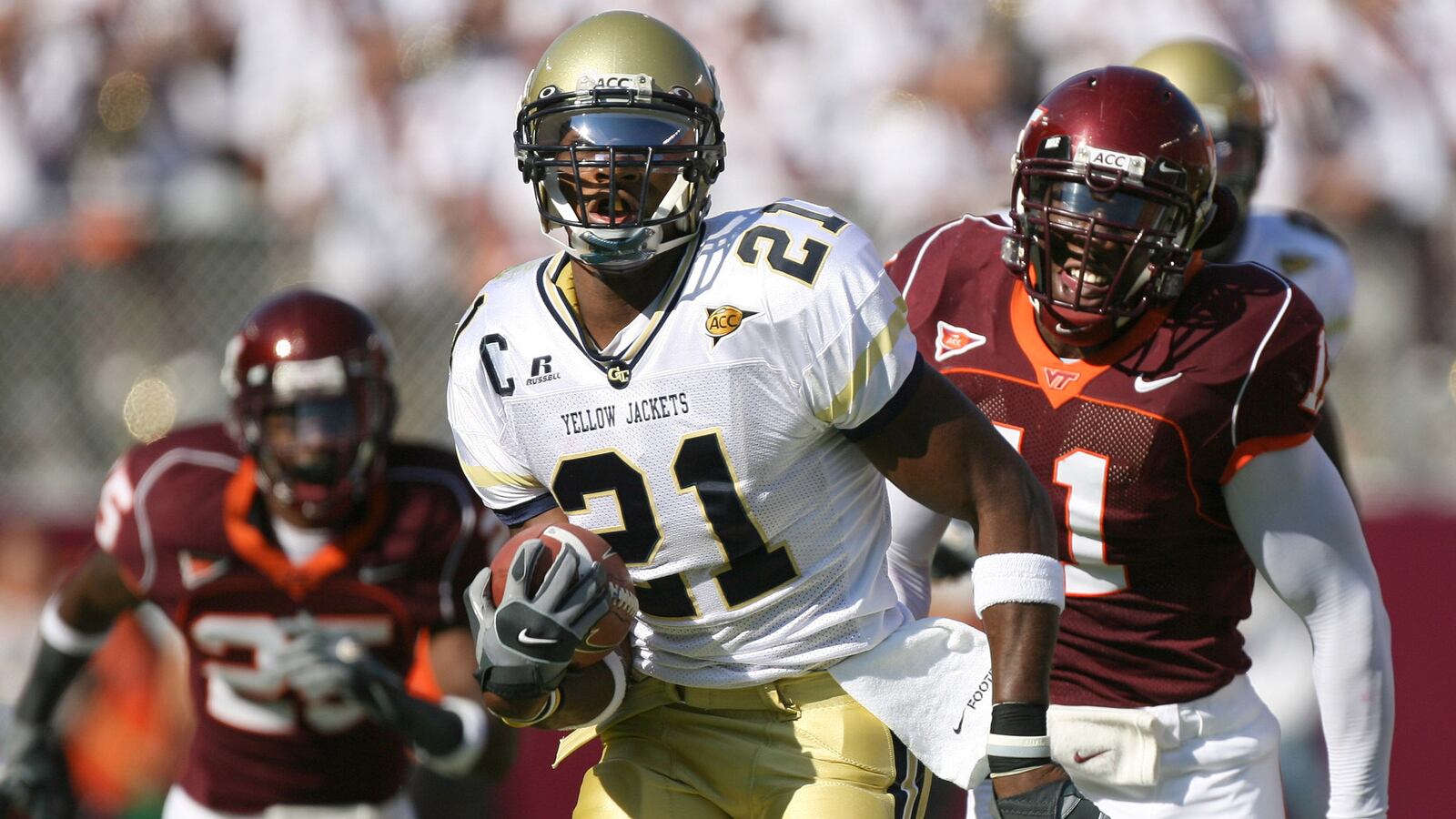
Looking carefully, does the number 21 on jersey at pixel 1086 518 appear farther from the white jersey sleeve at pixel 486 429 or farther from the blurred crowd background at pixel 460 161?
the blurred crowd background at pixel 460 161

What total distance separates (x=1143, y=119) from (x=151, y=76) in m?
5.20

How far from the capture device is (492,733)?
387cm

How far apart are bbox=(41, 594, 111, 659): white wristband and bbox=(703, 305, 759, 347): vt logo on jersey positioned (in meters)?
2.33

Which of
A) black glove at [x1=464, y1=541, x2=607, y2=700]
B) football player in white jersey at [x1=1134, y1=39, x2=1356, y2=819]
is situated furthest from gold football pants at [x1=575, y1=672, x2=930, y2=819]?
football player in white jersey at [x1=1134, y1=39, x2=1356, y2=819]

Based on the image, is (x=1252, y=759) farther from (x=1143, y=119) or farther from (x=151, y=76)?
(x=151, y=76)

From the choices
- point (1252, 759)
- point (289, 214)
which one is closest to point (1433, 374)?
point (1252, 759)

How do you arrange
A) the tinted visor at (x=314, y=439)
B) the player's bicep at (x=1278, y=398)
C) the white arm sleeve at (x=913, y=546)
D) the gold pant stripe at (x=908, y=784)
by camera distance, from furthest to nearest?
the tinted visor at (x=314, y=439) < the white arm sleeve at (x=913, y=546) < the player's bicep at (x=1278, y=398) < the gold pant stripe at (x=908, y=784)

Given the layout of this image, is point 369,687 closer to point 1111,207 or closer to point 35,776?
point 35,776

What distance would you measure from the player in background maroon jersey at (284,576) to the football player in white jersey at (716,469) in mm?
1378

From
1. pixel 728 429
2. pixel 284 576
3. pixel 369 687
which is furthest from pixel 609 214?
pixel 284 576

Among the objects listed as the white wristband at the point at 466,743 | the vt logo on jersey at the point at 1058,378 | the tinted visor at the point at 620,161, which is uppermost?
the tinted visor at the point at 620,161

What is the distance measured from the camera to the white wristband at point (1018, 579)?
243 cm

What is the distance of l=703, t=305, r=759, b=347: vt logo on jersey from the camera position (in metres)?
2.50

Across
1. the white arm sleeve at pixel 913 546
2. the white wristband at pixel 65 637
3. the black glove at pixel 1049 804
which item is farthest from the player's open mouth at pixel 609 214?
the white wristband at pixel 65 637
